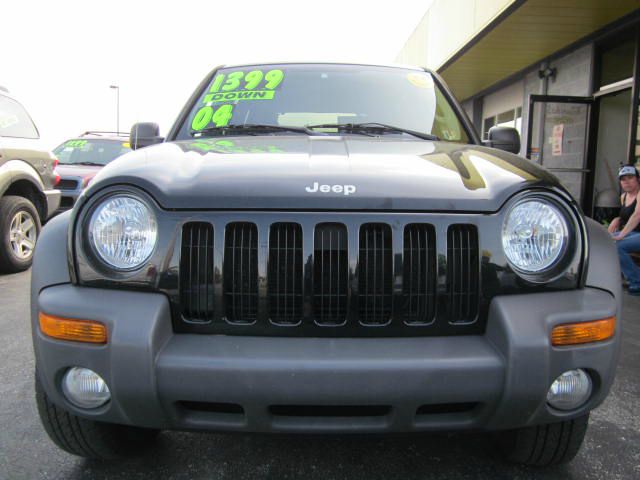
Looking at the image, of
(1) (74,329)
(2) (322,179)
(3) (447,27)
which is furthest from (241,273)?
(3) (447,27)

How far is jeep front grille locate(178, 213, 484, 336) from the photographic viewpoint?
158 centimetres

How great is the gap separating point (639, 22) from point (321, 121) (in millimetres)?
6670

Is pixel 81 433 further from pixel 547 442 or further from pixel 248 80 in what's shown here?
pixel 248 80

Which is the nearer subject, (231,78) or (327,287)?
(327,287)

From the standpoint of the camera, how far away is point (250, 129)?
2480mm

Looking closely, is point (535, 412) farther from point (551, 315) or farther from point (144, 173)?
point (144, 173)

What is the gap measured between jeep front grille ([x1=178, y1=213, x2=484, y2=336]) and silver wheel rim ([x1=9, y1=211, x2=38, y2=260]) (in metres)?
5.02

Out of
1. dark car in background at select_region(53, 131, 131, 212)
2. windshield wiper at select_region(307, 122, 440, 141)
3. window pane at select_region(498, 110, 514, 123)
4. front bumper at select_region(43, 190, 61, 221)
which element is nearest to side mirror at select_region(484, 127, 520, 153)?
windshield wiper at select_region(307, 122, 440, 141)

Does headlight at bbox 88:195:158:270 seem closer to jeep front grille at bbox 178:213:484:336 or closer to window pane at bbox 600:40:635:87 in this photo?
jeep front grille at bbox 178:213:484:336

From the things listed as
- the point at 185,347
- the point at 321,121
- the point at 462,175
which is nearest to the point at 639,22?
the point at 321,121

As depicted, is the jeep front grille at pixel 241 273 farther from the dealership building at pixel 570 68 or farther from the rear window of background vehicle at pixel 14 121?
the dealership building at pixel 570 68

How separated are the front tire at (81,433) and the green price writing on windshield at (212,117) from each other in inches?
57.4

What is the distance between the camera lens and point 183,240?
1.59 m

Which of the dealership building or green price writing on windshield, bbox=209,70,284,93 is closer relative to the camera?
green price writing on windshield, bbox=209,70,284,93
